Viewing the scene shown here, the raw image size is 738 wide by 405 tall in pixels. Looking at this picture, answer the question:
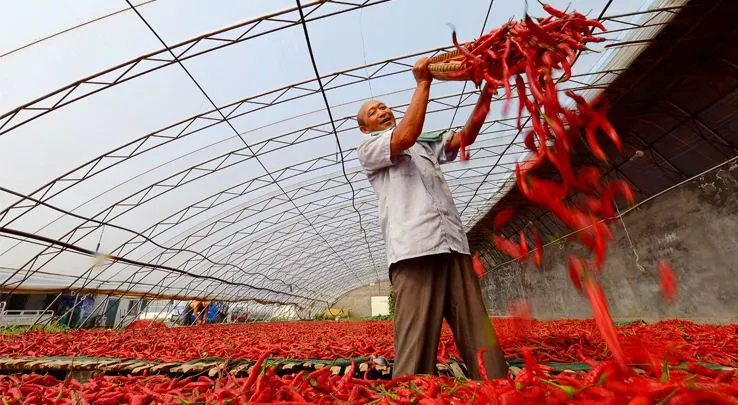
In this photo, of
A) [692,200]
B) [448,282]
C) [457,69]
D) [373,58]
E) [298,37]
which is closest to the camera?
[457,69]

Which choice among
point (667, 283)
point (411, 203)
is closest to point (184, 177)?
point (411, 203)

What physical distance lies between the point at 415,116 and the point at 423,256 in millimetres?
898

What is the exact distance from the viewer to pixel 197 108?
9.02 meters

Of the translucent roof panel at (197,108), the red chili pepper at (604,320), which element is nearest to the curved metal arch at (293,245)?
the translucent roof panel at (197,108)

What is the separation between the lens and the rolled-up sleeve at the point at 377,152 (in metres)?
2.23

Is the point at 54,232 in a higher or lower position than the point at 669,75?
lower

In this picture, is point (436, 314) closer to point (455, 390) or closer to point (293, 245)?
point (455, 390)

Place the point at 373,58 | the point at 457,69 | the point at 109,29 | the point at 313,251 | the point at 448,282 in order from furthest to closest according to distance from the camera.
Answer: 1. the point at 313,251
2. the point at 373,58
3. the point at 109,29
4. the point at 448,282
5. the point at 457,69

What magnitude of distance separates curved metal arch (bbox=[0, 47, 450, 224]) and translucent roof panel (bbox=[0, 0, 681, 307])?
0.04 meters

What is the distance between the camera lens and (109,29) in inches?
264

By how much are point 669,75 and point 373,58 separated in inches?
284

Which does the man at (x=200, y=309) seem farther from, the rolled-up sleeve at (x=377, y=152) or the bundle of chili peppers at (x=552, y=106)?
the bundle of chili peppers at (x=552, y=106)

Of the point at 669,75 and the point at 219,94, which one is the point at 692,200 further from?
the point at 219,94

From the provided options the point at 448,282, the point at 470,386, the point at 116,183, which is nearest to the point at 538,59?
the point at 448,282
